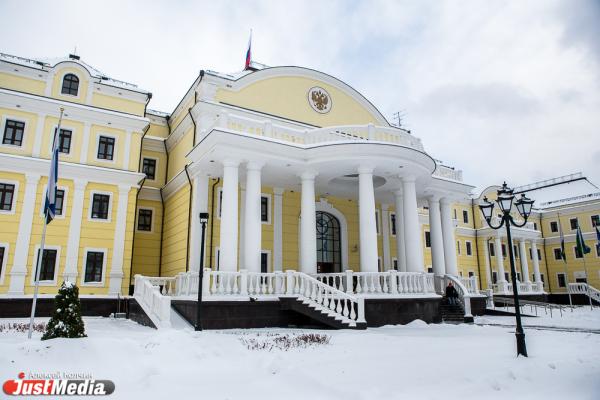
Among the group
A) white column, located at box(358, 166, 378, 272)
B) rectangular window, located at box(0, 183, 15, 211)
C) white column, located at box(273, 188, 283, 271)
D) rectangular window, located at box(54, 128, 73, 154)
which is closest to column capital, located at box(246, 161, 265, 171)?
white column, located at box(358, 166, 378, 272)

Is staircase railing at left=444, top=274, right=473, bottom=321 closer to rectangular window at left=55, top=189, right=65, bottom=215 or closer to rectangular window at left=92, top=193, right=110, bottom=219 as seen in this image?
rectangular window at left=92, top=193, right=110, bottom=219

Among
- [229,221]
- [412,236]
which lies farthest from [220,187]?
[412,236]

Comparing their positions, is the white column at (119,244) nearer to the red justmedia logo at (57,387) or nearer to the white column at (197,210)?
the white column at (197,210)

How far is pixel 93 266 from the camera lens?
19.9 metres

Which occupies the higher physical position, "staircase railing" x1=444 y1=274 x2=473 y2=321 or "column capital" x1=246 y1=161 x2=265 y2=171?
"column capital" x1=246 y1=161 x2=265 y2=171

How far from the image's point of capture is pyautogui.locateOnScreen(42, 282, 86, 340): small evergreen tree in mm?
9281

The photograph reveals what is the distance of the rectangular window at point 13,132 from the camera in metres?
19.3

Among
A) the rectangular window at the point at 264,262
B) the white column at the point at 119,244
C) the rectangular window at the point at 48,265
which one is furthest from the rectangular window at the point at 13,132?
the rectangular window at the point at 264,262

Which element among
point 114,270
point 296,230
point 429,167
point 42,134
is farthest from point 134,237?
point 429,167

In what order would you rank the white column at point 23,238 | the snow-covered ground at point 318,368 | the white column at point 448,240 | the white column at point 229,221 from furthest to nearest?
the white column at point 448,240 → the white column at point 23,238 → the white column at point 229,221 → the snow-covered ground at point 318,368

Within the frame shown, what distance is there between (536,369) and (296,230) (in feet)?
47.6

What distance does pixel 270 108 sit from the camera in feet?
71.0

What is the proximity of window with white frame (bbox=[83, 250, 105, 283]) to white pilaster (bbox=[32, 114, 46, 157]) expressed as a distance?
5.23 metres

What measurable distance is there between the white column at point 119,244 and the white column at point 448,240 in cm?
1641
